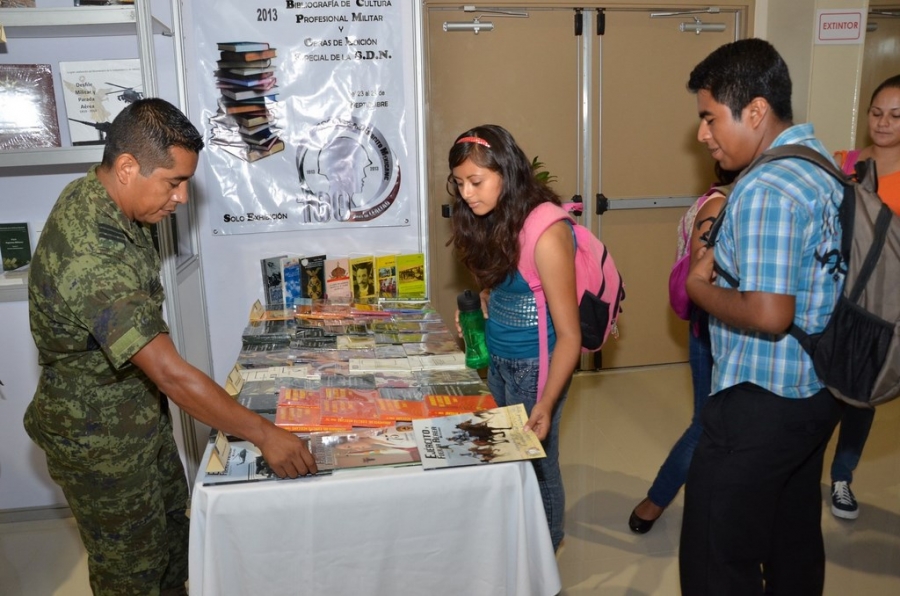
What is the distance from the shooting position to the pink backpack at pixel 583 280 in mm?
1859

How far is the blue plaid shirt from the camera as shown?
4.28ft

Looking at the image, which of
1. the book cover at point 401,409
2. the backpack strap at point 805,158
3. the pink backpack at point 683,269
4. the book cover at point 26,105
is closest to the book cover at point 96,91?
the book cover at point 26,105

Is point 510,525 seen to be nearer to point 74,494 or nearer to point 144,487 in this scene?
point 144,487

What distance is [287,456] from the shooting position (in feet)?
4.81

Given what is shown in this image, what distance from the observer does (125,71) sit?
2533 mm

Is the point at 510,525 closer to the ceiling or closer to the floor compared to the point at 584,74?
closer to the floor

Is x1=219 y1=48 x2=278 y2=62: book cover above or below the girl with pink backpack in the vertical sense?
above

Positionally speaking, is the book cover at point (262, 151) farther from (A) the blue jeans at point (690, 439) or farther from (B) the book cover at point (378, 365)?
(A) the blue jeans at point (690, 439)

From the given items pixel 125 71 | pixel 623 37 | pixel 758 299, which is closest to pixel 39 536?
pixel 125 71

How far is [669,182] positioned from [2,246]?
3453 millimetres

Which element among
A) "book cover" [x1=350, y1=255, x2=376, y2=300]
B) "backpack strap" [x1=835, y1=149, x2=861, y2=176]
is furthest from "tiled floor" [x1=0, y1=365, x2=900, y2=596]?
"backpack strap" [x1=835, y1=149, x2=861, y2=176]

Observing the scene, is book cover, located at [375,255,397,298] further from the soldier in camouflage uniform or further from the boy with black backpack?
the boy with black backpack

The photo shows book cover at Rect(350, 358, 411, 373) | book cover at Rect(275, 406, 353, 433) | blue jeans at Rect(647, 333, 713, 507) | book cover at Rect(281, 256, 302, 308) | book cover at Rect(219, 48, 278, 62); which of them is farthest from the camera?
book cover at Rect(281, 256, 302, 308)

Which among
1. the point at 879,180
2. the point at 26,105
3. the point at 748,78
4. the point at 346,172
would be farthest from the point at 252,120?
the point at 879,180
